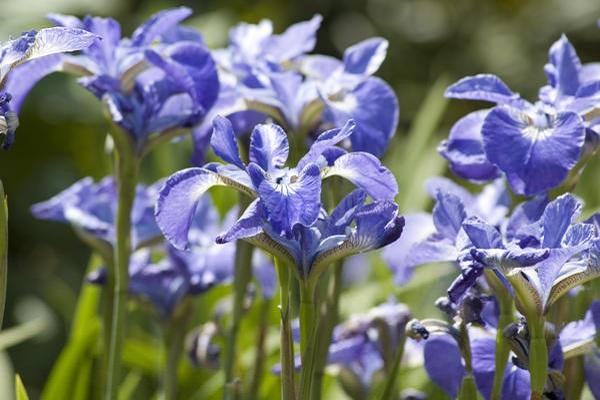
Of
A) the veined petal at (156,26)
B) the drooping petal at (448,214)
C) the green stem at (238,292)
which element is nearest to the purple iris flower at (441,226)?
the drooping petal at (448,214)

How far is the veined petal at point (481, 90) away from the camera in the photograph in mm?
692

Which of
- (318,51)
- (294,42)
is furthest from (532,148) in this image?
(318,51)

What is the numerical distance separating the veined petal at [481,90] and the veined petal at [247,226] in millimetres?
187

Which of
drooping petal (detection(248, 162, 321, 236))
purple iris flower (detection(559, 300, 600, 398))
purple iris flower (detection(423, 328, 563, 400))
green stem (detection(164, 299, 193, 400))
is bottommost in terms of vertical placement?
green stem (detection(164, 299, 193, 400))

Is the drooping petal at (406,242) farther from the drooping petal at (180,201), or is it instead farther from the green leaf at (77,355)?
the green leaf at (77,355)

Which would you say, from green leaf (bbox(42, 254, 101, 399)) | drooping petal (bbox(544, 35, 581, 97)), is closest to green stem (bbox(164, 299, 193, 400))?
green leaf (bbox(42, 254, 101, 399))

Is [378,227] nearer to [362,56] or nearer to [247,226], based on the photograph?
[247,226]

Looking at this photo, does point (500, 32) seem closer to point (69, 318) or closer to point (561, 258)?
point (69, 318)

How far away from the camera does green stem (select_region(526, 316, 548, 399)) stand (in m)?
0.57

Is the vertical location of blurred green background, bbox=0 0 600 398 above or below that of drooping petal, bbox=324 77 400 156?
below

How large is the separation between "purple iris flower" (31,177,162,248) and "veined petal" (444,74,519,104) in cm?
27

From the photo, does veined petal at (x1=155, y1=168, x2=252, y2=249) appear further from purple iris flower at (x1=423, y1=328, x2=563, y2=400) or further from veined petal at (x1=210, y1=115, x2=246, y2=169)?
purple iris flower at (x1=423, y1=328, x2=563, y2=400)

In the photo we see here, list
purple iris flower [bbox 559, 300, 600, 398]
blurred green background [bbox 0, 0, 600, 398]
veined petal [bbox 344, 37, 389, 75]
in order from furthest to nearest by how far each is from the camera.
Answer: blurred green background [bbox 0, 0, 600, 398]
veined petal [bbox 344, 37, 389, 75]
purple iris flower [bbox 559, 300, 600, 398]

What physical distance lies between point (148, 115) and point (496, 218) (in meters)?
0.25
